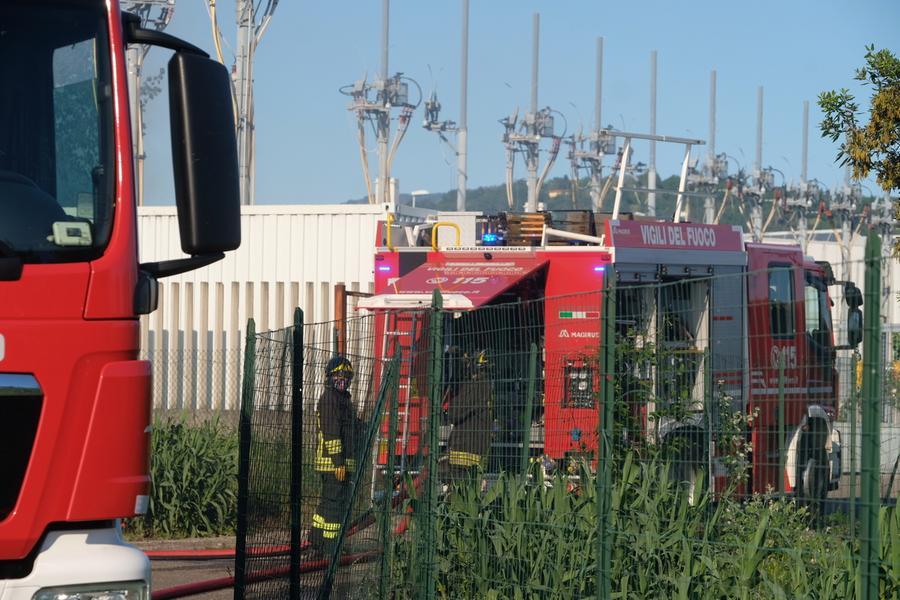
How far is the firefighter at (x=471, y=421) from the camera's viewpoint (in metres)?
6.67

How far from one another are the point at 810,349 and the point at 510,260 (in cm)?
742

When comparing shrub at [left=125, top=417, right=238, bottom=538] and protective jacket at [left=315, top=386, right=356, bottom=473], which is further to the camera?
shrub at [left=125, top=417, right=238, bottom=538]

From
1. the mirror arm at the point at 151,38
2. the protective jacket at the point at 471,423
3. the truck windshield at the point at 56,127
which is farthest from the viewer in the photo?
the protective jacket at the point at 471,423

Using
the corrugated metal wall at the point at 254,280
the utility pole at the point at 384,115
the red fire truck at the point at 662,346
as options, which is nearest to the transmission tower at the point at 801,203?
the utility pole at the point at 384,115

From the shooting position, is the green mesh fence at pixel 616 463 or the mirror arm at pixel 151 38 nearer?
the mirror arm at pixel 151 38

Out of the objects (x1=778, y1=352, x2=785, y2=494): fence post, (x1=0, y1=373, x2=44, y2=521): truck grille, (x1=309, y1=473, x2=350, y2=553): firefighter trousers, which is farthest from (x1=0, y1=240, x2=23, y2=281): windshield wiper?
(x1=309, y1=473, x2=350, y2=553): firefighter trousers

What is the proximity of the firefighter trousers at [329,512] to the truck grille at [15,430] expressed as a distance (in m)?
3.30

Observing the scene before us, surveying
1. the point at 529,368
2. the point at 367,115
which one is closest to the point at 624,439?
the point at 529,368

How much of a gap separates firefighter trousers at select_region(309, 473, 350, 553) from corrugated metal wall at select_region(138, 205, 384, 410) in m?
13.1

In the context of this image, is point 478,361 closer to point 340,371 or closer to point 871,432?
point 340,371

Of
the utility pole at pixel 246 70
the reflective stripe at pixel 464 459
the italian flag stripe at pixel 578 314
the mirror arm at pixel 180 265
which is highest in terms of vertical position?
the utility pole at pixel 246 70

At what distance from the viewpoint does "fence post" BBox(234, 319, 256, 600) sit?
8.29m

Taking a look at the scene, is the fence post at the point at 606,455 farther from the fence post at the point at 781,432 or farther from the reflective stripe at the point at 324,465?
the reflective stripe at the point at 324,465

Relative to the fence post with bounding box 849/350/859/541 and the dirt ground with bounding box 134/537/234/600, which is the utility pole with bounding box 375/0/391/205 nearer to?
the dirt ground with bounding box 134/537/234/600
